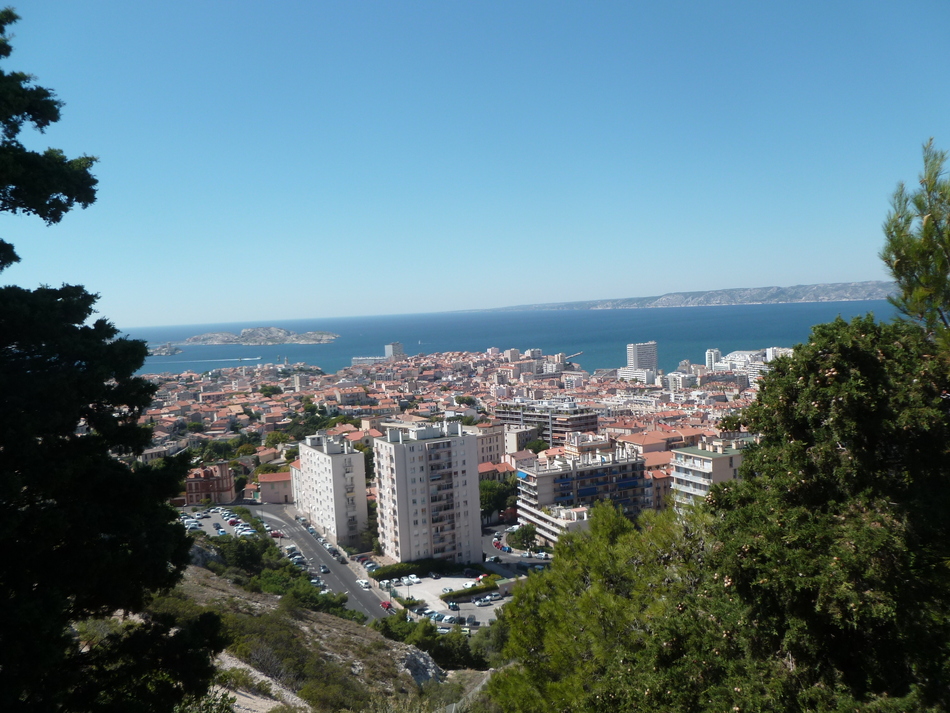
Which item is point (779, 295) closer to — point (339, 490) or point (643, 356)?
point (643, 356)

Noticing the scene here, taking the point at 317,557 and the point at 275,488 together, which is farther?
the point at 275,488

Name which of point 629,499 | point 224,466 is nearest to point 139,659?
point 629,499

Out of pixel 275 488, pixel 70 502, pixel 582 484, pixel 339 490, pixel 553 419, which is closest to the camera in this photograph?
pixel 70 502

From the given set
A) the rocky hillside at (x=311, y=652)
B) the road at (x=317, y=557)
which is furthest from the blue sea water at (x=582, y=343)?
the rocky hillside at (x=311, y=652)

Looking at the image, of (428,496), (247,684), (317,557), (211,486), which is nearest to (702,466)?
(428,496)

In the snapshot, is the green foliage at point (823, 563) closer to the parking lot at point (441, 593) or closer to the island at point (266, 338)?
the parking lot at point (441, 593)

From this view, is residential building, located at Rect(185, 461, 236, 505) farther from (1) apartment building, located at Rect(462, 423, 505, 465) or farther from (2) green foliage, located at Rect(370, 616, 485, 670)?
(2) green foliage, located at Rect(370, 616, 485, 670)
